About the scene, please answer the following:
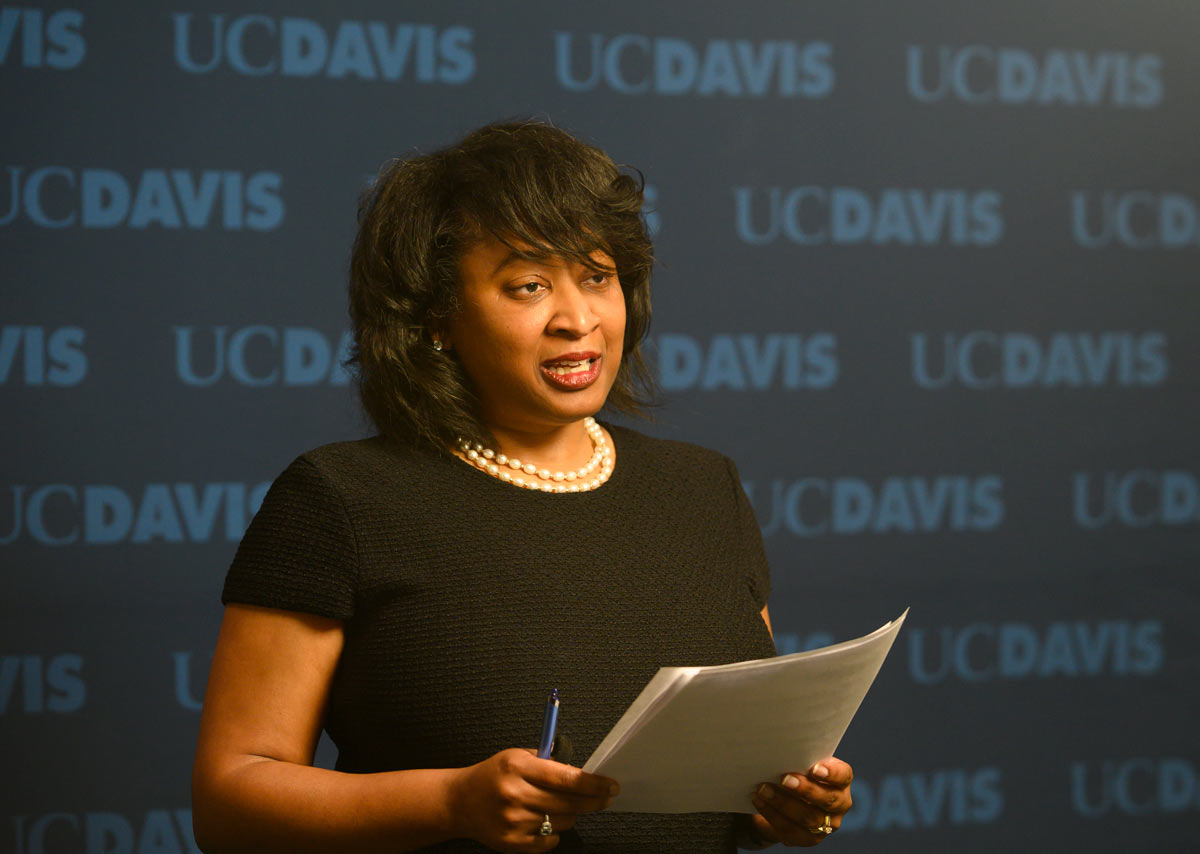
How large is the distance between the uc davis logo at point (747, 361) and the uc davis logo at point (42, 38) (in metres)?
1.17

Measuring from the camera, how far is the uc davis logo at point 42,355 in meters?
2.17

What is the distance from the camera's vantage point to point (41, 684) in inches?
85.6

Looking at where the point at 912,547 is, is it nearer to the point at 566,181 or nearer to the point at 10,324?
the point at 566,181

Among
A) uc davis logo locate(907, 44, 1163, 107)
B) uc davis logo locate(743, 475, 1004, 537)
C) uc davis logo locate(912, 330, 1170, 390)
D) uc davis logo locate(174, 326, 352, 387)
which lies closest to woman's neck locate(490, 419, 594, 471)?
uc davis logo locate(174, 326, 352, 387)

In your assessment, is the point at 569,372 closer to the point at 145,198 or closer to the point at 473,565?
the point at 473,565

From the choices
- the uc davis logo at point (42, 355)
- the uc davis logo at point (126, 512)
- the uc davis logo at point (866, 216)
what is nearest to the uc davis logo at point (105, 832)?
the uc davis logo at point (126, 512)

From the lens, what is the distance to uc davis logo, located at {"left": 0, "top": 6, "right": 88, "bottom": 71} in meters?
2.16

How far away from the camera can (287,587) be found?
3.76ft

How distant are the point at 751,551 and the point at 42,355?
54.6 inches

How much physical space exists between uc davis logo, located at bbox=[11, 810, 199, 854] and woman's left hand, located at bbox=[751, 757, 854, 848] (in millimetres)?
1410

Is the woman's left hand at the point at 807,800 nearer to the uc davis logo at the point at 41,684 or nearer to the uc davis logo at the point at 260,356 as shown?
the uc davis logo at the point at 260,356

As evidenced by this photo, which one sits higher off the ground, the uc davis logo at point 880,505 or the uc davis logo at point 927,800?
the uc davis logo at point 880,505

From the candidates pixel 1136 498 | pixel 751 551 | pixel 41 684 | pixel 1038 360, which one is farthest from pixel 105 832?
pixel 1136 498

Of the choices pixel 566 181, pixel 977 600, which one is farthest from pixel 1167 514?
pixel 566 181
